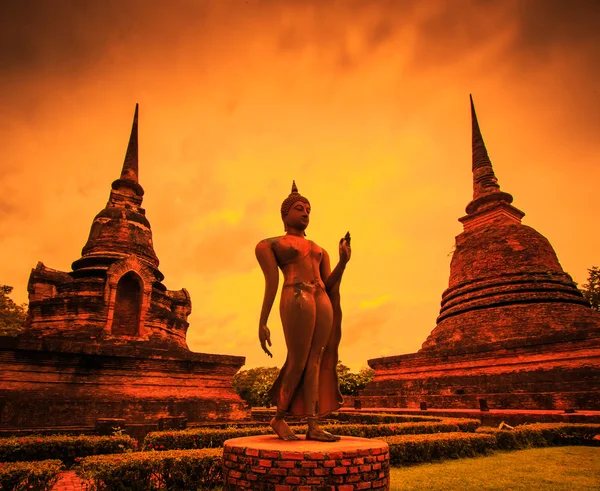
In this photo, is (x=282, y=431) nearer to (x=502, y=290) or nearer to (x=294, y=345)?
(x=294, y=345)

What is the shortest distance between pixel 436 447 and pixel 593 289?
101 feet

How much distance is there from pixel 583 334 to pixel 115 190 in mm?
20404

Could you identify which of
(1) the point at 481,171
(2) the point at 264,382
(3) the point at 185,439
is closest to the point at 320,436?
(3) the point at 185,439

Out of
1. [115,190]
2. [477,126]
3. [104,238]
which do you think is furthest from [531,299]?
[115,190]

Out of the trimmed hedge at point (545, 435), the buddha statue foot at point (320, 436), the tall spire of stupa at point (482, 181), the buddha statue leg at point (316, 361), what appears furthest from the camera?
the tall spire of stupa at point (482, 181)

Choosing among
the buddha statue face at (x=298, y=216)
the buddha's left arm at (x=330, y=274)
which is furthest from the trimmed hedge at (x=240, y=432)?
the buddha statue face at (x=298, y=216)

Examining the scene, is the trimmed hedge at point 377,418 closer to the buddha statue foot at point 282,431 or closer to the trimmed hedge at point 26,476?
the buddha statue foot at point 282,431

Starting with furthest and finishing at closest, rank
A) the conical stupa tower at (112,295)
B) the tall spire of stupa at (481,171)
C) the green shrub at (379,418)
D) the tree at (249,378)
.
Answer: the tree at (249,378) → the tall spire of stupa at (481,171) → the conical stupa tower at (112,295) → the green shrub at (379,418)

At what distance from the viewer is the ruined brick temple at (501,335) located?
40.6 feet

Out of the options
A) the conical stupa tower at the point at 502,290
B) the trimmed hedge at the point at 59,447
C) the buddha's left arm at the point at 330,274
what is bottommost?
the trimmed hedge at the point at 59,447

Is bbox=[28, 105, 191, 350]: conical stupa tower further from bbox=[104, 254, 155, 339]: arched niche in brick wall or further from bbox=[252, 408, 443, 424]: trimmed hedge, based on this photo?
bbox=[252, 408, 443, 424]: trimmed hedge

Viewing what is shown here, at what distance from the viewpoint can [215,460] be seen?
5.88 m

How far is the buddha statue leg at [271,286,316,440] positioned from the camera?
4.43 metres

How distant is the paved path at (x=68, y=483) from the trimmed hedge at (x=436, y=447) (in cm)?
521
